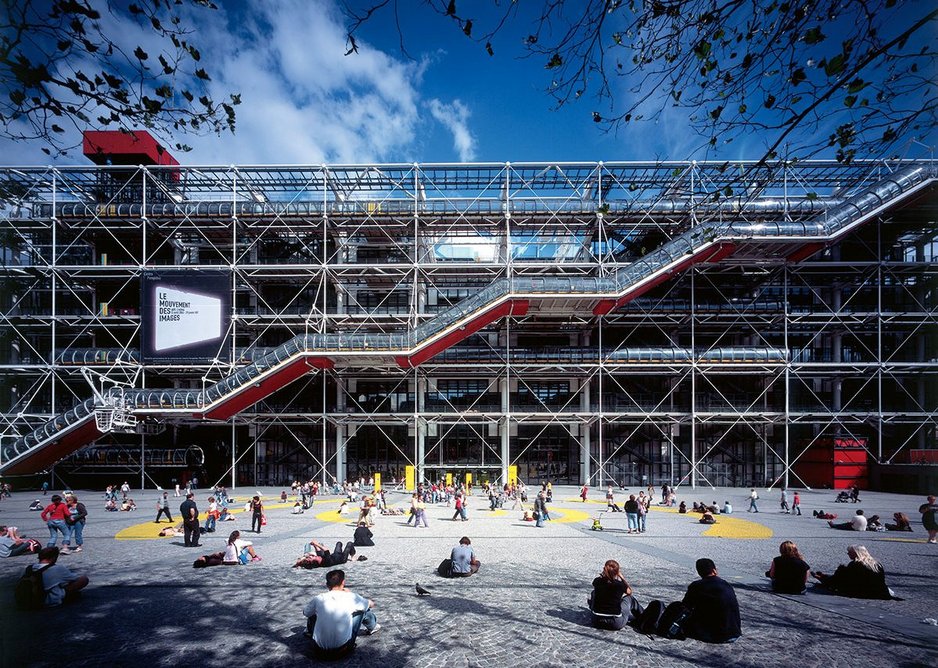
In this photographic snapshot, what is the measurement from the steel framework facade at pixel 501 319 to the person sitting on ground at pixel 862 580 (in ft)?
51.5

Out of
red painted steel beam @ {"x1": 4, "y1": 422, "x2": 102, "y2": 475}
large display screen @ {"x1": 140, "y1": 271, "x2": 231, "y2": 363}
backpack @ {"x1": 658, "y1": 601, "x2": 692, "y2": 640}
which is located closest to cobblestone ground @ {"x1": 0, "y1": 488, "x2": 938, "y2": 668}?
backpack @ {"x1": 658, "y1": 601, "x2": 692, "y2": 640}

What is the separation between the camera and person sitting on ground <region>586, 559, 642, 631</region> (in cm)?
566

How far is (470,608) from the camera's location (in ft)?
21.4

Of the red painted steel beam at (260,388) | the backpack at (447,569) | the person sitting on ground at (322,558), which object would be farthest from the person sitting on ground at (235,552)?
the red painted steel beam at (260,388)

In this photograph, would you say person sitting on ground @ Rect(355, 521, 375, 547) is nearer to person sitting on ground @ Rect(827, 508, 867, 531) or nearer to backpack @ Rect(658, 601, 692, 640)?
backpack @ Rect(658, 601, 692, 640)

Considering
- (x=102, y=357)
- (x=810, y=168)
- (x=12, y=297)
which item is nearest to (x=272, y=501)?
(x=102, y=357)

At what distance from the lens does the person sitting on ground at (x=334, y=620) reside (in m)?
4.80

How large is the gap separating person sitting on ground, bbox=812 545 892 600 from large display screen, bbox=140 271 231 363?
24431mm

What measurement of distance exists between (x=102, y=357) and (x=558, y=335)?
23.3 m

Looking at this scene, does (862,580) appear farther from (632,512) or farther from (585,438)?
(585,438)

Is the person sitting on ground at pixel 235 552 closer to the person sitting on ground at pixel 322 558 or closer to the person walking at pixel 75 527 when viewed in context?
the person sitting on ground at pixel 322 558

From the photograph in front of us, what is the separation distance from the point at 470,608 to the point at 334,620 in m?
2.32

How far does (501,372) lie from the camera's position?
2594 cm

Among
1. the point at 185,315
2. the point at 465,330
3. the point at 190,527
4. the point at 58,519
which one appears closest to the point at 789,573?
the point at 190,527
